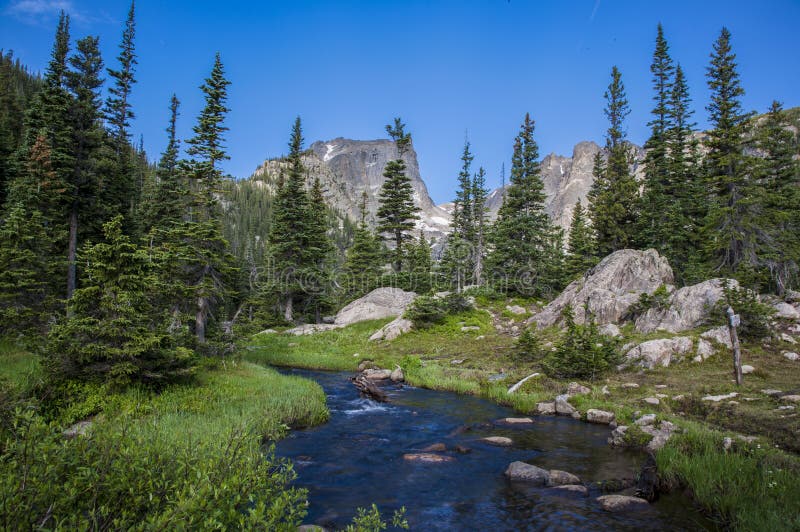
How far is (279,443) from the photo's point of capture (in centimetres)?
1151

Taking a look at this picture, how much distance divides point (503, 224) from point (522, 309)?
31.3ft

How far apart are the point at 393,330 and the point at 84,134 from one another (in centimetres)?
2628

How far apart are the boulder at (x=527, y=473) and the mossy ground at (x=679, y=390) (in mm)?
2617

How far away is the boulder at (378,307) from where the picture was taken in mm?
38250

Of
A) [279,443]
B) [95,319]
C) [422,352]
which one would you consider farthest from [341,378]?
[95,319]

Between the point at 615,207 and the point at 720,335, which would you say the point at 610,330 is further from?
the point at 615,207

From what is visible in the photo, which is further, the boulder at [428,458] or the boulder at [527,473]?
the boulder at [428,458]

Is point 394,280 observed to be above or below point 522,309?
above

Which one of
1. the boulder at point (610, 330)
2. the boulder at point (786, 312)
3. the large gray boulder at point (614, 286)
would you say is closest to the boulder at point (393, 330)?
the large gray boulder at point (614, 286)

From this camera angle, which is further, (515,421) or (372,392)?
(372,392)

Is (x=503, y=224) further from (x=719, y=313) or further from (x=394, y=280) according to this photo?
(x=719, y=313)

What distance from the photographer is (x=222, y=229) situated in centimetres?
2580

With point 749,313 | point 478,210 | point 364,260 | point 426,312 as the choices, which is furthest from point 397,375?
point 478,210

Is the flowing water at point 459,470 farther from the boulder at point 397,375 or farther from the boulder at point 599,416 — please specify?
the boulder at point 397,375
